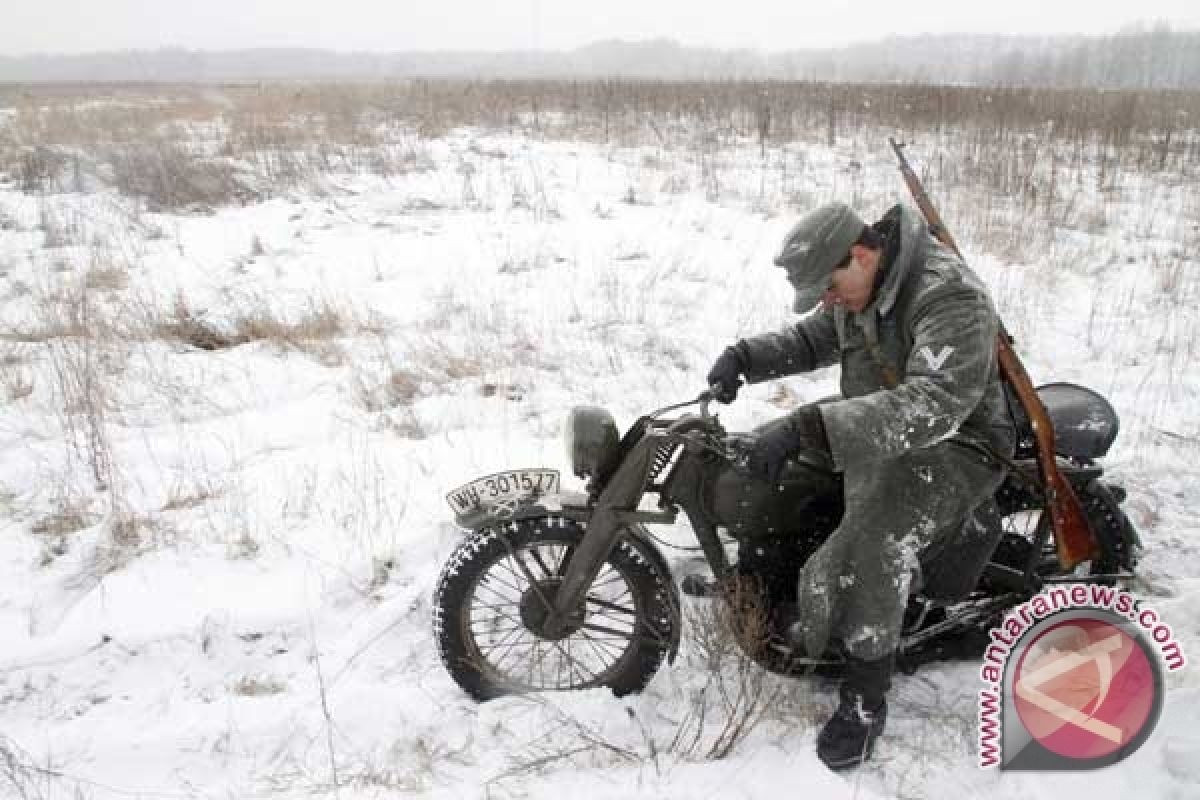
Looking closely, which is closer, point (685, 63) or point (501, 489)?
point (501, 489)

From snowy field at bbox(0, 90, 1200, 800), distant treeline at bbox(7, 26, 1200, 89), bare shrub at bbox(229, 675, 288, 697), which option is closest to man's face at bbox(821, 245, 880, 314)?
snowy field at bbox(0, 90, 1200, 800)

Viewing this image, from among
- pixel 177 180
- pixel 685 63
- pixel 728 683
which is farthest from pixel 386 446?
pixel 685 63

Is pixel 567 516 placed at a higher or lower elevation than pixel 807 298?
lower

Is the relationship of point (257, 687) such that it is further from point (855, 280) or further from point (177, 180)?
point (177, 180)

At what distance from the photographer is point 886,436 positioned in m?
2.06

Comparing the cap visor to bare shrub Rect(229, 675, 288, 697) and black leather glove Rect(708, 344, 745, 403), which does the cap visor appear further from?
bare shrub Rect(229, 675, 288, 697)

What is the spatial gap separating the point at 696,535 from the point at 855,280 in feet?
3.25

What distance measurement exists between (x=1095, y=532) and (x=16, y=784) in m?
3.73

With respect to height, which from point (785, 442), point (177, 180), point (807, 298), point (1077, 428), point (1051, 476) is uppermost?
point (177, 180)

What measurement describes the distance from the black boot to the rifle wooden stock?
750 millimetres

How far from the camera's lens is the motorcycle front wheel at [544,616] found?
2.44m

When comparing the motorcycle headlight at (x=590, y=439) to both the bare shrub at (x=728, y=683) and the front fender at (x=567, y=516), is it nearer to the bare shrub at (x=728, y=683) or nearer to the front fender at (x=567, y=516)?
the front fender at (x=567, y=516)

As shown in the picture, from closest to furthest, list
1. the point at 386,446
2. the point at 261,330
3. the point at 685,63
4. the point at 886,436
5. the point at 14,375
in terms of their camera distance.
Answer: the point at 886,436 → the point at 386,446 → the point at 14,375 → the point at 261,330 → the point at 685,63

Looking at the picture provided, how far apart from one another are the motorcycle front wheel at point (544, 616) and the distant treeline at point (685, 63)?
130 feet
